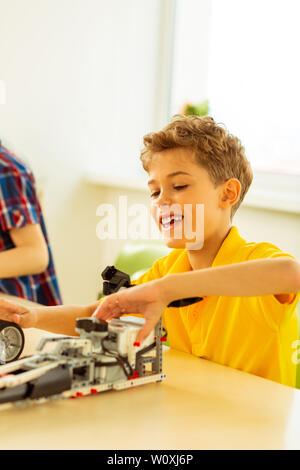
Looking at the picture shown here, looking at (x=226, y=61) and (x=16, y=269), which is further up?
(x=226, y=61)

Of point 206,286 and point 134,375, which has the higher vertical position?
point 206,286

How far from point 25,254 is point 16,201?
18 cm

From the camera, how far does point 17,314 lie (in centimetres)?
120

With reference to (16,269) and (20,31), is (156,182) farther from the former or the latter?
(20,31)

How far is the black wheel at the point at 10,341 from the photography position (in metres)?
1.11

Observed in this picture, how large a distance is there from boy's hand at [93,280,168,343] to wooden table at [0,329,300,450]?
11 centimetres

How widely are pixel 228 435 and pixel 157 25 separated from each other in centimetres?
280

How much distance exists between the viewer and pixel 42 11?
9.61 feet

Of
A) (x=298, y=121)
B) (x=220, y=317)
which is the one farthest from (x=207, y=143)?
(x=298, y=121)

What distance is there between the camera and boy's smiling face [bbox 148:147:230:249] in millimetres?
1228

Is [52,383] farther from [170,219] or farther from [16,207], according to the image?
[16,207]

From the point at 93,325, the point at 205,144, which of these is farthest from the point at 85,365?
the point at 205,144

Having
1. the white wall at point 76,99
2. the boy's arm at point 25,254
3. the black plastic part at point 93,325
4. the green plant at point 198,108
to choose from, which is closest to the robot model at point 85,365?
the black plastic part at point 93,325

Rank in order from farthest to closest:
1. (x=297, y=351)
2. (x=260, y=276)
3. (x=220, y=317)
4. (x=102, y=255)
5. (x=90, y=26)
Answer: (x=102, y=255)
(x=90, y=26)
(x=297, y=351)
(x=220, y=317)
(x=260, y=276)
